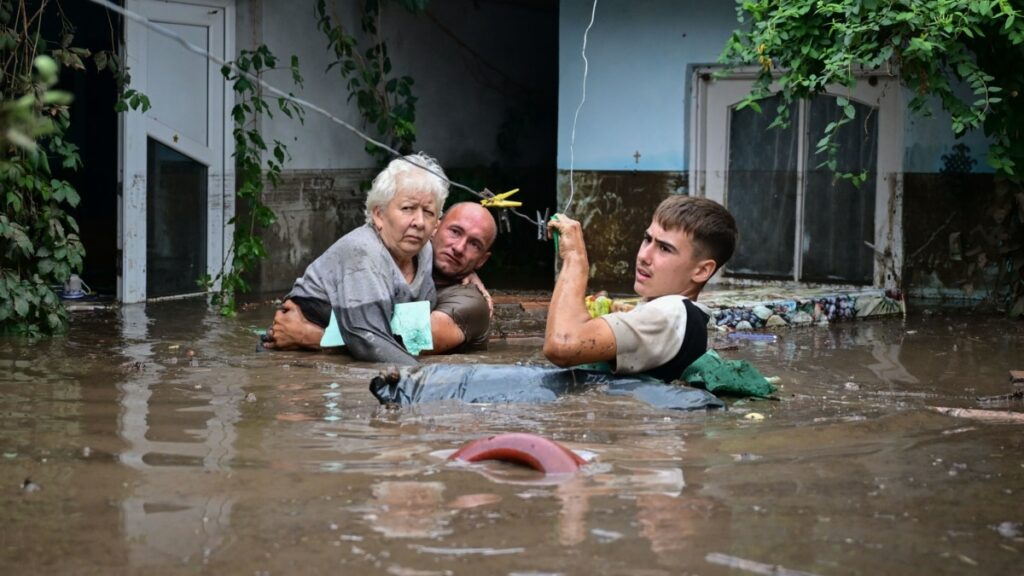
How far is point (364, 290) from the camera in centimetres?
699

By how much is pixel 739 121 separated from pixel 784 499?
7865 mm

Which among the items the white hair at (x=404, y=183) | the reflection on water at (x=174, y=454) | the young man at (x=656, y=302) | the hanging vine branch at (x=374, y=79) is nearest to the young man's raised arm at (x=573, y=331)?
the young man at (x=656, y=302)

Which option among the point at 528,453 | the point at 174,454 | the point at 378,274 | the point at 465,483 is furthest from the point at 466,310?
the point at 465,483

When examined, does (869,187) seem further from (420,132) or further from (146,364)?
(146,364)

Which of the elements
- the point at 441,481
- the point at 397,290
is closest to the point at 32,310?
the point at 397,290

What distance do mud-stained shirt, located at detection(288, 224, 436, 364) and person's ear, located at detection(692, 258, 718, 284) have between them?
1.83 meters

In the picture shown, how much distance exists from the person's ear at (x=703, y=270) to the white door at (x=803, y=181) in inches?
228

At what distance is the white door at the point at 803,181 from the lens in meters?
11.1

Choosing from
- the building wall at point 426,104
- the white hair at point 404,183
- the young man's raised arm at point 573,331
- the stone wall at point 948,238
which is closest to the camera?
the young man's raised arm at point 573,331

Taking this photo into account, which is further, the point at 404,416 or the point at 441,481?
the point at 404,416

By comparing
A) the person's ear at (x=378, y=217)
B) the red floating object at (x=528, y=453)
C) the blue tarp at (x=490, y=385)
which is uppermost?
the person's ear at (x=378, y=217)

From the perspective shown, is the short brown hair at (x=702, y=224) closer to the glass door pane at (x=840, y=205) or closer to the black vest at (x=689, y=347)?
the black vest at (x=689, y=347)

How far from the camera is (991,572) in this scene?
3531 millimetres

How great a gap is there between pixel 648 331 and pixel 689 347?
0.71ft
